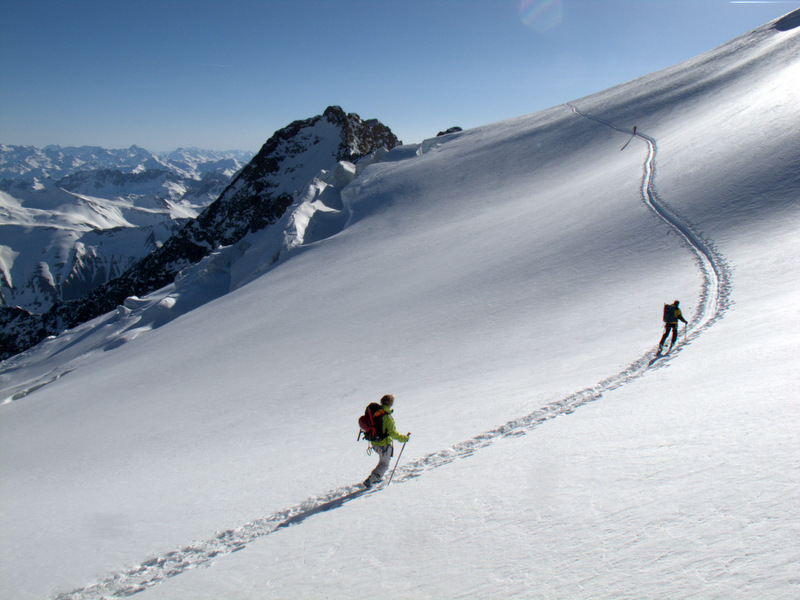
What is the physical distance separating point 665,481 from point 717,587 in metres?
1.67

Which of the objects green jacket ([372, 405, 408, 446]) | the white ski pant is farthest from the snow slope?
green jacket ([372, 405, 408, 446])

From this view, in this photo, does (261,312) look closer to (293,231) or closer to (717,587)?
(293,231)

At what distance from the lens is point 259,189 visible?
3479 inches

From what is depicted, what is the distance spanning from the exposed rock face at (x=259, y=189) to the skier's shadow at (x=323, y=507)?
7980 cm

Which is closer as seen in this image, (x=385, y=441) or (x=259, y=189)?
(x=385, y=441)

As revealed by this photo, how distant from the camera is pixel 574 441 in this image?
22.7 feet

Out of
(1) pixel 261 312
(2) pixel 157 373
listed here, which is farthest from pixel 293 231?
(2) pixel 157 373

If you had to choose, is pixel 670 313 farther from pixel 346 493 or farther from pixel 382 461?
pixel 346 493

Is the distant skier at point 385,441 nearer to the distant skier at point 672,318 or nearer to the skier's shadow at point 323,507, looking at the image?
the skier's shadow at point 323,507

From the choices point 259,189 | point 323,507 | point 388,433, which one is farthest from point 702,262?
point 259,189

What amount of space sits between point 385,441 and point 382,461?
0.40m

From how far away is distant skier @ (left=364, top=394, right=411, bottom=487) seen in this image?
7.36 m

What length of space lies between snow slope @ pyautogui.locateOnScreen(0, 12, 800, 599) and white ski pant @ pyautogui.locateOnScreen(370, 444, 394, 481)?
30cm

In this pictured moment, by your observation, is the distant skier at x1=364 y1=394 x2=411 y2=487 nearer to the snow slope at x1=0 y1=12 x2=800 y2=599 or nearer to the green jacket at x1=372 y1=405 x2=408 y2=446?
the green jacket at x1=372 y1=405 x2=408 y2=446
